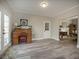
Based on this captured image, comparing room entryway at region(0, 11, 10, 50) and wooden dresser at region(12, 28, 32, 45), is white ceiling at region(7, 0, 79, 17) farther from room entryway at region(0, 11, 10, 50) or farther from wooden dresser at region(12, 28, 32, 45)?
wooden dresser at region(12, 28, 32, 45)

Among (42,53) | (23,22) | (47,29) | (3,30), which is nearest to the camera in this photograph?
(3,30)

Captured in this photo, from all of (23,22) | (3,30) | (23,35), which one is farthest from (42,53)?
(23,22)

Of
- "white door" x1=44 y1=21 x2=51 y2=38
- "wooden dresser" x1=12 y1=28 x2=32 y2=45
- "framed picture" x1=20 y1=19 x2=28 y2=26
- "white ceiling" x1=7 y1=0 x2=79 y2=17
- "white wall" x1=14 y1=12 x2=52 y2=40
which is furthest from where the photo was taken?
"white door" x1=44 y1=21 x2=51 y2=38

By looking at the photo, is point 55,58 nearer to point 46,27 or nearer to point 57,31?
point 57,31

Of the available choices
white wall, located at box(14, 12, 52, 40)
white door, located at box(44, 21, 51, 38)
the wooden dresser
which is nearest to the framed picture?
white wall, located at box(14, 12, 52, 40)

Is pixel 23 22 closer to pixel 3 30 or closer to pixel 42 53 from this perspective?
pixel 3 30

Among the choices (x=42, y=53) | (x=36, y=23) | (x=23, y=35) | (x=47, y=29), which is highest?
(x=36, y=23)

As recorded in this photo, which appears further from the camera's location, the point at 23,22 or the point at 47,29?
the point at 47,29

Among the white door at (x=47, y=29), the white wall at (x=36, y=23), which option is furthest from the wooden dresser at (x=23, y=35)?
the white door at (x=47, y=29)

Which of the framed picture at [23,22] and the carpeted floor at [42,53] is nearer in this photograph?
the carpeted floor at [42,53]

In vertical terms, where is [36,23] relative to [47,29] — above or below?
above

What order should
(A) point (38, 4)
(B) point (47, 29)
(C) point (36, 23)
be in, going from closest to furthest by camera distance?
(A) point (38, 4) < (C) point (36, 23) < (B) point (47, 29)

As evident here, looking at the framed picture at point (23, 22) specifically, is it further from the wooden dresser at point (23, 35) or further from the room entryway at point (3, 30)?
the room entryway at point (3, 30)

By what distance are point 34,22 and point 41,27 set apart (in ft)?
3.22
